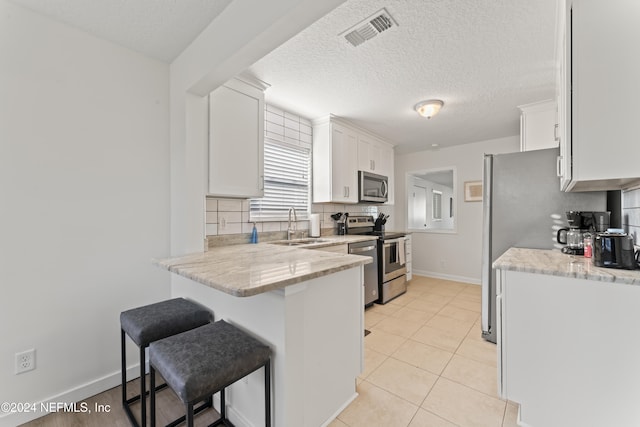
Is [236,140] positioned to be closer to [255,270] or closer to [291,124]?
[291,124]

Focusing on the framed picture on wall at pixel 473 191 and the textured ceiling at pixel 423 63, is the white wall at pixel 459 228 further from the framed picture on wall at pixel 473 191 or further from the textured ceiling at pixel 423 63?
the textured ceiling at pixel 423 63

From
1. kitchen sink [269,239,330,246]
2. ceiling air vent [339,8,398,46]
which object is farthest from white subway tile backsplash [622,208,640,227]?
kitchen sink [269,239,330,246]

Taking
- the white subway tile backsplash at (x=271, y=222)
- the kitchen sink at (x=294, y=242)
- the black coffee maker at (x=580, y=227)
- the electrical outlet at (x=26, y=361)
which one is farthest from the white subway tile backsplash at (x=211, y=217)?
the black coffee maker at (x=580, y=227)

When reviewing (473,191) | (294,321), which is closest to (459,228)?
(473,191)

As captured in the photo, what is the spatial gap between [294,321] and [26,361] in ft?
5.60

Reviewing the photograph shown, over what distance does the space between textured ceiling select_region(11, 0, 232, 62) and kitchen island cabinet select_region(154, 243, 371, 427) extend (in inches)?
60.6

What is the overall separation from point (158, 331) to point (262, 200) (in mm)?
1729

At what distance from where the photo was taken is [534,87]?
2.49 meters

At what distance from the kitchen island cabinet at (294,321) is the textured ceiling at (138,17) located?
1.54m

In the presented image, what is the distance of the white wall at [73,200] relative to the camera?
1.51 m

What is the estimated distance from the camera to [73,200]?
1.70 metres

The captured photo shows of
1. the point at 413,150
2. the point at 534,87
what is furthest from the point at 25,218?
the point at 413,150

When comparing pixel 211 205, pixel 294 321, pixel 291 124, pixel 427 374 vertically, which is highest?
pixel 291 124

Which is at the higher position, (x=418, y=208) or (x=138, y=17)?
(x=138, y=17)
